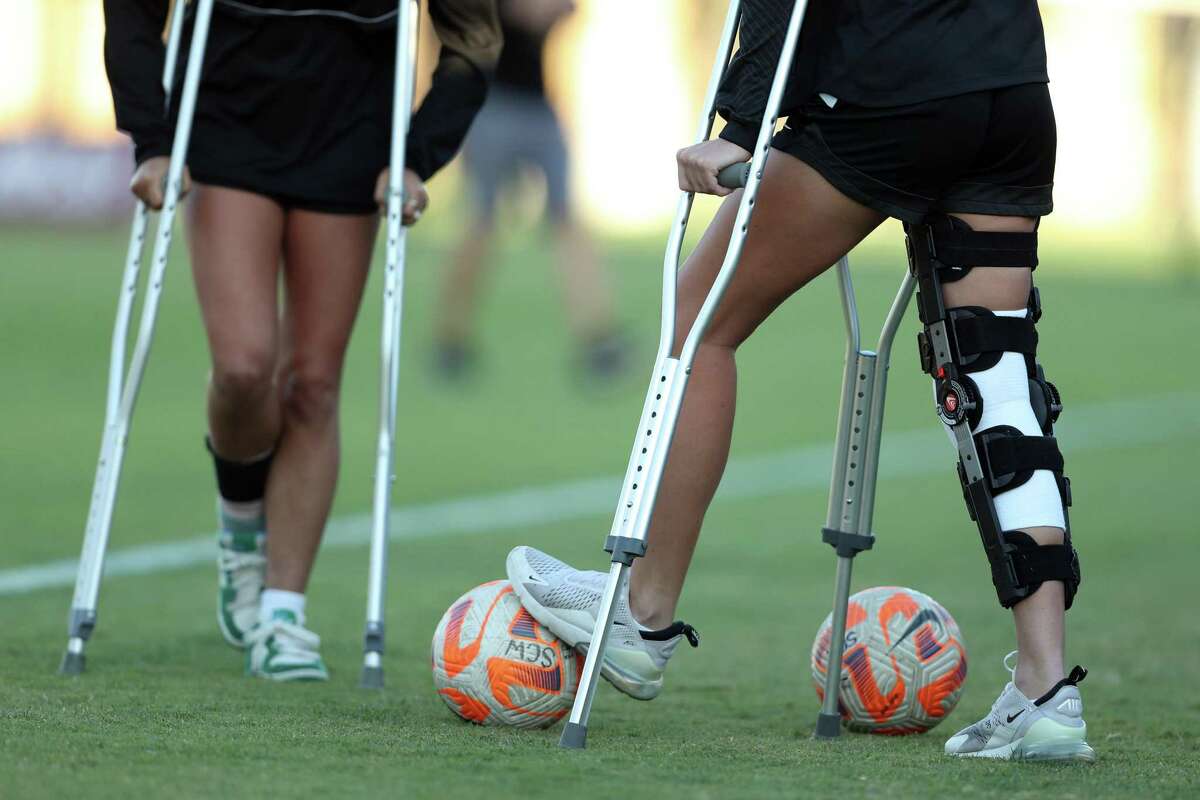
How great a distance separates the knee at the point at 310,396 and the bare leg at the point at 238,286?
18cm

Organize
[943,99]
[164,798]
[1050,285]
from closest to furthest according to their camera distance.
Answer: [164,798] < [943,99] < [1050,285]

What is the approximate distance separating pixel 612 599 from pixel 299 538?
155 cm

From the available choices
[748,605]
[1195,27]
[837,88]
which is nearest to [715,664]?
[748,605]

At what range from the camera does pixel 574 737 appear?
11.2 feet

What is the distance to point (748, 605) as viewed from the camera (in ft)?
20.3

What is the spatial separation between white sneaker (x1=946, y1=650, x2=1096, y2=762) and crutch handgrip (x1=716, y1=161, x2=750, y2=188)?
3.77 feet

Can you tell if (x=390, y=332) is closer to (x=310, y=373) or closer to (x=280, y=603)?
(x=310, y=373)

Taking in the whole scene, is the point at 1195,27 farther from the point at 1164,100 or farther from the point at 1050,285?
the point at 1050,285

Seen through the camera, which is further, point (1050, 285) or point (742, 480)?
point (1050, 285)

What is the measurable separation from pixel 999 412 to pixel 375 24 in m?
2.03

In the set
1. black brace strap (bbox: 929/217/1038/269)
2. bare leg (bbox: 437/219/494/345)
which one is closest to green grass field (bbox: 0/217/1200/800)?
bare leg (bbox: 437/219/494/345)

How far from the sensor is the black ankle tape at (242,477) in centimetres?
475

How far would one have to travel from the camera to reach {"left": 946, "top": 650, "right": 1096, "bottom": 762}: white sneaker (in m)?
3.43

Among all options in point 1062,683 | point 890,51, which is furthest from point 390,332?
point 1062,683
